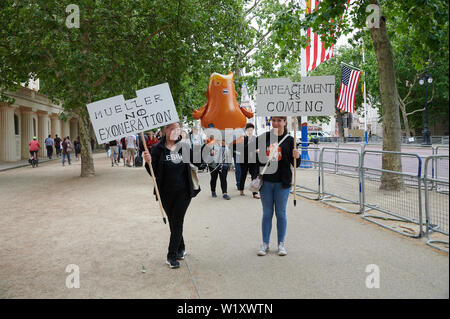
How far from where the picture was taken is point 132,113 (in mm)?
6320

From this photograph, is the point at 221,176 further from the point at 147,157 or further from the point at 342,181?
the point at 147,157

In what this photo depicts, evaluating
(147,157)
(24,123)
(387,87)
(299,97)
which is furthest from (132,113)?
(24,123)

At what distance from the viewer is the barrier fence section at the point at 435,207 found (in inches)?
239

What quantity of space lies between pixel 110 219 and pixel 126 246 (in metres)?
2.41

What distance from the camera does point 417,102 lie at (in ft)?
160

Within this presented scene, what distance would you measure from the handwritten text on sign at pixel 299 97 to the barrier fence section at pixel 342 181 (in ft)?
7.66

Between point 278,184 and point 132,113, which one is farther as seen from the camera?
point 132,113

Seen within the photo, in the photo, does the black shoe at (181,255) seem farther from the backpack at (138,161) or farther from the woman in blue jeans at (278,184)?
the backpack at (138,161)

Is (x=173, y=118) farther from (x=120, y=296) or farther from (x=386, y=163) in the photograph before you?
(x=386, y=163)

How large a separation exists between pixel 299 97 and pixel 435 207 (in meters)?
2.73

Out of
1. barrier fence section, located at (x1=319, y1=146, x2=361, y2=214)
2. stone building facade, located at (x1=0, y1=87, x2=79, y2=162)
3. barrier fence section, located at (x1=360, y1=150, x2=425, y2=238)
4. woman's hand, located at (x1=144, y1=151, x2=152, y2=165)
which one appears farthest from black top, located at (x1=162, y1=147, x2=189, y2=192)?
stone building facade, located at (x1=0, y1=87, x2=79, y2=162)

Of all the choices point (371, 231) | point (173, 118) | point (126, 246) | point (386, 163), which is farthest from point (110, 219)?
point (386, 163)

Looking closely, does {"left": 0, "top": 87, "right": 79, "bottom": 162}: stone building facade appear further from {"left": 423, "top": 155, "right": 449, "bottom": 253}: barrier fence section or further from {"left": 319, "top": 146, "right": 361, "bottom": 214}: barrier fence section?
{"left": 423, "top": 155, "right": 449, "bottom": 253}: barrier fence section
